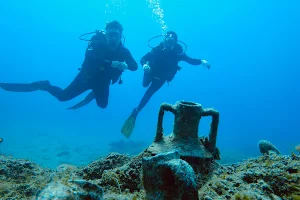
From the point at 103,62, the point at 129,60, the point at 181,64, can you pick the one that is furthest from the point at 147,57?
the point at 181,64

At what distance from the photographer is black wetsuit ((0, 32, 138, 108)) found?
30.6 feet

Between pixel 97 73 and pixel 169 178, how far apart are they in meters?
8.63

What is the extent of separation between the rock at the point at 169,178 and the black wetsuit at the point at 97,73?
8.17 m

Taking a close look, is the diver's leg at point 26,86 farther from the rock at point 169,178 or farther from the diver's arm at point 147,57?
the rock at point 169,178

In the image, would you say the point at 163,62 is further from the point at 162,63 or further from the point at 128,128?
the point at 128,128

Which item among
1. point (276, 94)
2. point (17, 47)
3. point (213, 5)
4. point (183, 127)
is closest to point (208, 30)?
point (213, 5)

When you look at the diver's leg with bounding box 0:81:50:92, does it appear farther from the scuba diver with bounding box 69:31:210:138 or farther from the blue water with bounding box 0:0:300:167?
the blue water with bounding box 0:0:300:167

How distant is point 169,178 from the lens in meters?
1.25

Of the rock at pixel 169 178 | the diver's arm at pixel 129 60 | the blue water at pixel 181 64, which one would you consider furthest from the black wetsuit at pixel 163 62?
the blue water at pixel 181 64

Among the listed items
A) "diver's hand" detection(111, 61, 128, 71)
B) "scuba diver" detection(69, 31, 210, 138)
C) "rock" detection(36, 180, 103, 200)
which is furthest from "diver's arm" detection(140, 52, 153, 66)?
"rock" detection(36, 180, 103, 200)

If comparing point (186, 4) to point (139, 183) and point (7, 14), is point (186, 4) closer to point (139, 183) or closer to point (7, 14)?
point (7, 14)

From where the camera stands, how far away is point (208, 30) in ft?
397

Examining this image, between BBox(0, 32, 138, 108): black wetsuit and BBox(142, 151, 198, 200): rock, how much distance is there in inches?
322

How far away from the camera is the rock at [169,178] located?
3.67 feet
